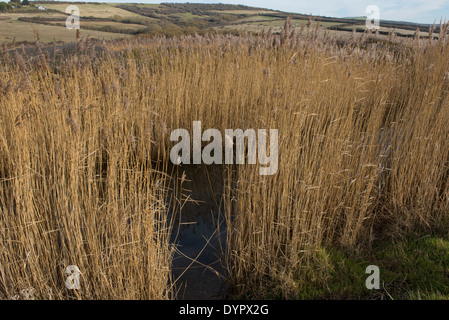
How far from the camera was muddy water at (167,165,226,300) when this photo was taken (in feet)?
6.46

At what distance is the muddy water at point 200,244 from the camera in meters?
1.97

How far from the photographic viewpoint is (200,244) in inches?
93.3

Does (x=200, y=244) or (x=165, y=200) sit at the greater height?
(x=165, y=200)

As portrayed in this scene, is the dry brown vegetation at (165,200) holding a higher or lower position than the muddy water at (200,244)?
higher

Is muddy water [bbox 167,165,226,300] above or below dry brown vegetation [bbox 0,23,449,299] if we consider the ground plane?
below

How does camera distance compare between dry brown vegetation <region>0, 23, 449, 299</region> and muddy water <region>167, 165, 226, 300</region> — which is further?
muddy water <region>167, 165, 226, 300</region>

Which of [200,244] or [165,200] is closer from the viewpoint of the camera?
[165,200]

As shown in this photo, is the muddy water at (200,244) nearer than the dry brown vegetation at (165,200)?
No
